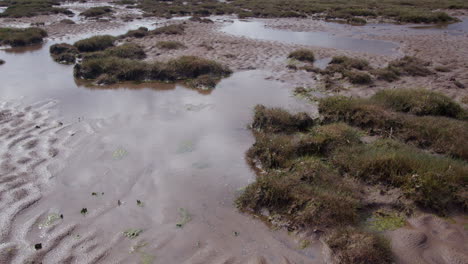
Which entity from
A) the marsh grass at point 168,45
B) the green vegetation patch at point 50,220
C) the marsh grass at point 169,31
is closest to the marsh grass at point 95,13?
the marsh grass at point 169,31

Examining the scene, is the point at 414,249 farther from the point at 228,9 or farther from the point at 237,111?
the point at 228,9

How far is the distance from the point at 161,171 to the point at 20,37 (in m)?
19.0

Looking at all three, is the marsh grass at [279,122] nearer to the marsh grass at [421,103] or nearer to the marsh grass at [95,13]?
the marsh grass at [421,103]

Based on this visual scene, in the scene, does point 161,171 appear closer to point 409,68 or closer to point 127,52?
point 127,52

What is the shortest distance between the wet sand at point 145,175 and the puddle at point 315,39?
22.3 feet

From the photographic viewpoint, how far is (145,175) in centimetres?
718

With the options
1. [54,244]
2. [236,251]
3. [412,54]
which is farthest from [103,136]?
[412,54]

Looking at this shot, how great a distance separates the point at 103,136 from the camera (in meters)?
8.82

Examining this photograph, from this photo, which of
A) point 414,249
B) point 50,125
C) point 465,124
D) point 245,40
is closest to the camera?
point 414,249

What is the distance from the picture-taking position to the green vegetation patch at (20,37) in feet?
67.8

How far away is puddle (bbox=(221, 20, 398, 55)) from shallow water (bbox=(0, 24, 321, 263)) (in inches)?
389

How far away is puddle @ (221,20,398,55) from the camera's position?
2034cm

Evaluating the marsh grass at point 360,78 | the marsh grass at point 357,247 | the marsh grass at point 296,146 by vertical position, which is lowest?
the marsh grass at point 357,247

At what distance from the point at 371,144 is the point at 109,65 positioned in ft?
36.5
